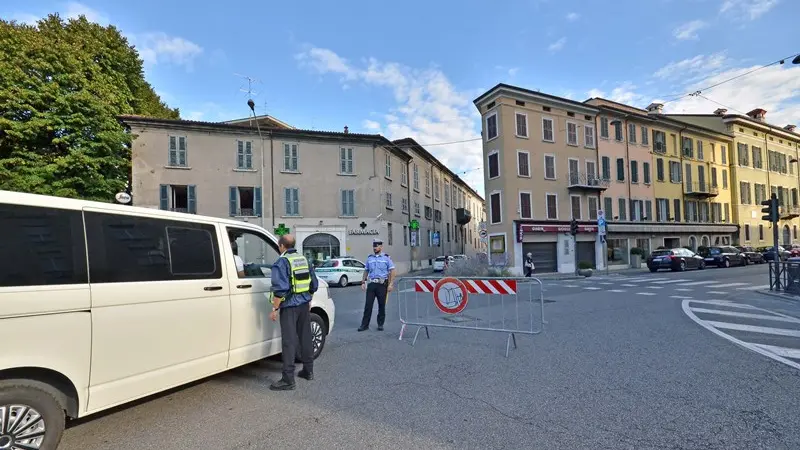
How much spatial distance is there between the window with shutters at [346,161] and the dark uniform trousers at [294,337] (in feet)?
79.7

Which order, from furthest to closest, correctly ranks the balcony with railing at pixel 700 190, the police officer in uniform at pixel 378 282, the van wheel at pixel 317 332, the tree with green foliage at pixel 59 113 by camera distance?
the balcony with railing at pixel 700 190 < the tree with green foliage at pixel 59 113 < the police officer in uniform at pixel 378 282 < the van wheel at pixel 317 332

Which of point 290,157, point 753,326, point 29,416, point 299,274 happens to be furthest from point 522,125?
point 29,416

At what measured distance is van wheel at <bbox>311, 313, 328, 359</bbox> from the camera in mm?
5840

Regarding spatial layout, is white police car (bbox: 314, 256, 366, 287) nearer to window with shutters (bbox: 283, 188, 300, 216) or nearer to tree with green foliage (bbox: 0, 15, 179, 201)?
window with shutters (bbox: 283, 188, 300, 216)

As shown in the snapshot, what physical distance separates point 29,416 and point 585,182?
111 ft

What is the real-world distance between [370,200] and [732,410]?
26057 millimetres

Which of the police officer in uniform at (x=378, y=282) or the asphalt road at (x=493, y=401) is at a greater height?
the police officer in uniform at (x=378, y=282)

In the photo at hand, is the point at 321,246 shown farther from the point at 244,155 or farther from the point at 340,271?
the point at 244,155

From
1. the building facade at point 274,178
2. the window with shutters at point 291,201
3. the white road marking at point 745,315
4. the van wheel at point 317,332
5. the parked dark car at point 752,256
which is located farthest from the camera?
the parked dark car at point 752,256

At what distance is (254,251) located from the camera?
5.34 m

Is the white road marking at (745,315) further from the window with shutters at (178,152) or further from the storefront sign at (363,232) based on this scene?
the window with shutters at (178,152)

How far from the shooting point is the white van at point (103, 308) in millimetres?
2855

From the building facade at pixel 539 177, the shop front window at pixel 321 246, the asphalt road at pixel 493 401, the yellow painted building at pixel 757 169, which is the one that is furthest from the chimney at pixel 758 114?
the asphalt road at pixel 493 401

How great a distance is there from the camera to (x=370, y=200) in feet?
95.7
